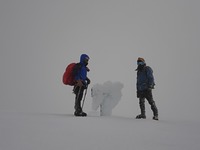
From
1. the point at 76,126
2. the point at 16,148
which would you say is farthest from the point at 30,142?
the point at 76,126

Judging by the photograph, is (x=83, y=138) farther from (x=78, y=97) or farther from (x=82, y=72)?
(x=82, y=72)

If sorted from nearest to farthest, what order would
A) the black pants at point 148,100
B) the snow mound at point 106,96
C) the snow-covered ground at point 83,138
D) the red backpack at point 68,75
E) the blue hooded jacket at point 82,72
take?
the snow-covered ground at point 83,138, the red backpack at point 68,75, the blue hooded jacket at point 82,72, the black pants at point 148,100, the snow mound at point 106,96

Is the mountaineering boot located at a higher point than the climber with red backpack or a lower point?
lower

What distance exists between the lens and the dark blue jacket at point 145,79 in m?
→ 10.2

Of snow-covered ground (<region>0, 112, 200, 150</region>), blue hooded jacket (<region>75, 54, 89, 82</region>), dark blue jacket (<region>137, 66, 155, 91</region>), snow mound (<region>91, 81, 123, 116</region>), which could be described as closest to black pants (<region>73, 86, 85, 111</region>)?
blue hooded jacket (<region>75, 54, 89, 82</region>)

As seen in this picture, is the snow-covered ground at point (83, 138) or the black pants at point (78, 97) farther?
the black pants at point (78, 97)

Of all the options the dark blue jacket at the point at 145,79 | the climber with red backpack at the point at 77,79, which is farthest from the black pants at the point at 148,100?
the climber with red backpack at the point at 77,79

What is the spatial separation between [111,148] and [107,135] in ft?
3.17

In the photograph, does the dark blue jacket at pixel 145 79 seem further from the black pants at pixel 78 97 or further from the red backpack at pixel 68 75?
the red backpack at pixel 68 75

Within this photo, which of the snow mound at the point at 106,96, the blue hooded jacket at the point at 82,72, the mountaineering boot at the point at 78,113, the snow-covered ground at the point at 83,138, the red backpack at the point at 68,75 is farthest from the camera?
the snow mound at the point at 106,96

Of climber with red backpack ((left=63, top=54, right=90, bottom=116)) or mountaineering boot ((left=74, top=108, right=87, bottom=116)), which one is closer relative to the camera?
mountaineering boot ((left=74, top=108, right=87, bottom=116))

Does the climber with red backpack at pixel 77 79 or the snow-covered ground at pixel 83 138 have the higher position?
the climber with red backpack at pixel 77 79

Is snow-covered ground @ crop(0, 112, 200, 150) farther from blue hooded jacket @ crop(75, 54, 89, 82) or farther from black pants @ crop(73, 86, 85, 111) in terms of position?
blue hooded jacket @ crop(75, 54, 89, 82)

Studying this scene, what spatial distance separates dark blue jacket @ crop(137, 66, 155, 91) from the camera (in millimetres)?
10219
